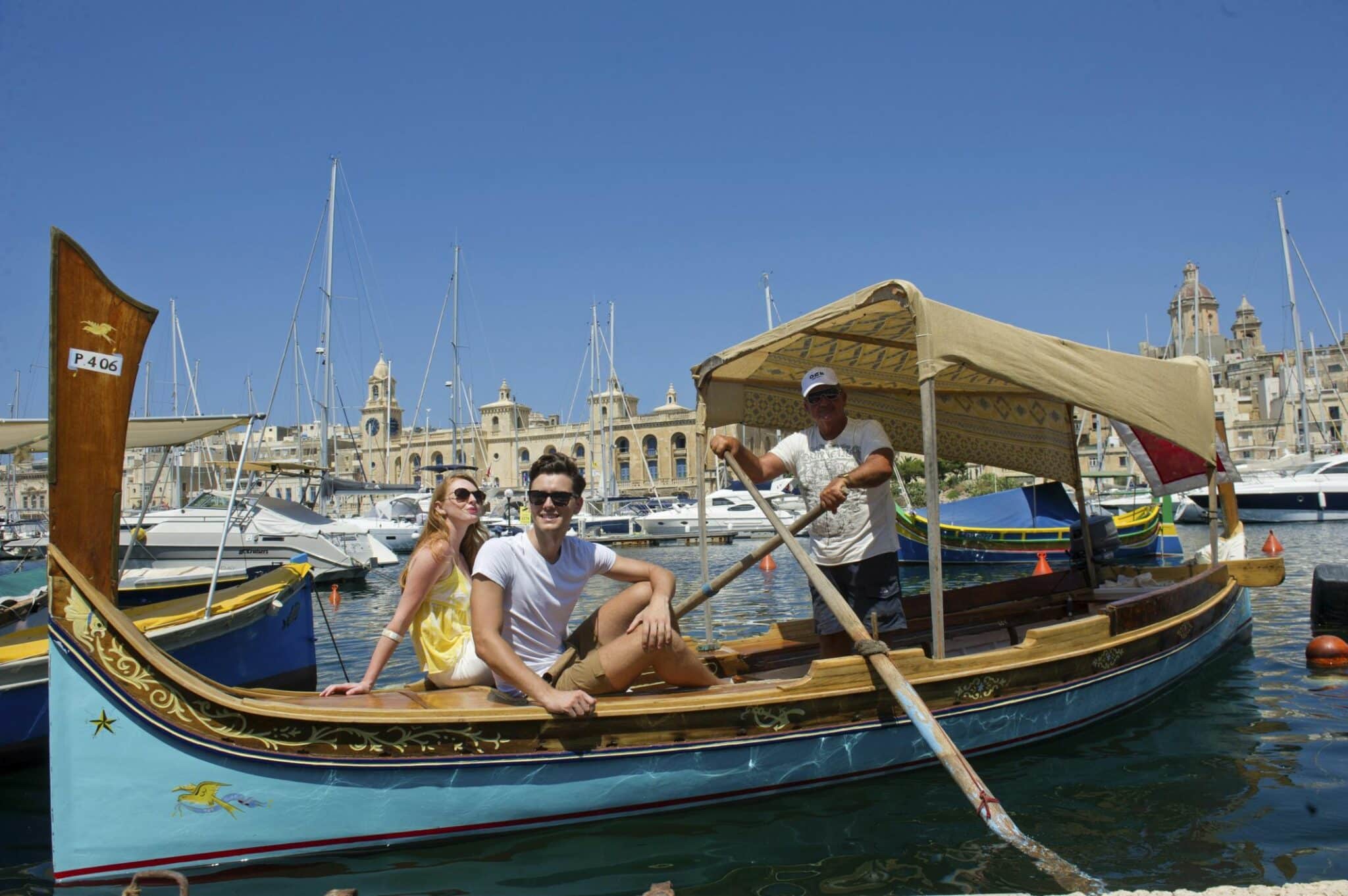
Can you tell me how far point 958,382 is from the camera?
25.6ft

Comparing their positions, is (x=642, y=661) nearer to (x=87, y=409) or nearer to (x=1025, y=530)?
(x=87, y=409)

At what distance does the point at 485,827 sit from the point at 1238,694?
6.11 metres

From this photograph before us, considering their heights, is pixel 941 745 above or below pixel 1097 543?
below

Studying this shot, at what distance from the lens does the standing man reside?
5.57 meters

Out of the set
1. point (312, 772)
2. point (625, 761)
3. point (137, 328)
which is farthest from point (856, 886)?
point (137, 328)

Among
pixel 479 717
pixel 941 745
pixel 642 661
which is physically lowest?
pixel 941 745

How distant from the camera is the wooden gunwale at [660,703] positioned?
13.1ft

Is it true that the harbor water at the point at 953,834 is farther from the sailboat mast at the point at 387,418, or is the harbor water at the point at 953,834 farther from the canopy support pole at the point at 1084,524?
the sailboat mast at the point at 387,418

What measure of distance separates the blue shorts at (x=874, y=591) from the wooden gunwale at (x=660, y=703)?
49 cm

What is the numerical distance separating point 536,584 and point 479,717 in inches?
24.9

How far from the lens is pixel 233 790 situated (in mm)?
4000

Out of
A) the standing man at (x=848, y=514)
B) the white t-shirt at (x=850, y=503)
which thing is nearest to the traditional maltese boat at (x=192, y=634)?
the standing man at (x=848, y=514)

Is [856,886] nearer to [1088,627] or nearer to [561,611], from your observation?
[561,611]

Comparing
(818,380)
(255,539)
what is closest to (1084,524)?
(818,380)
